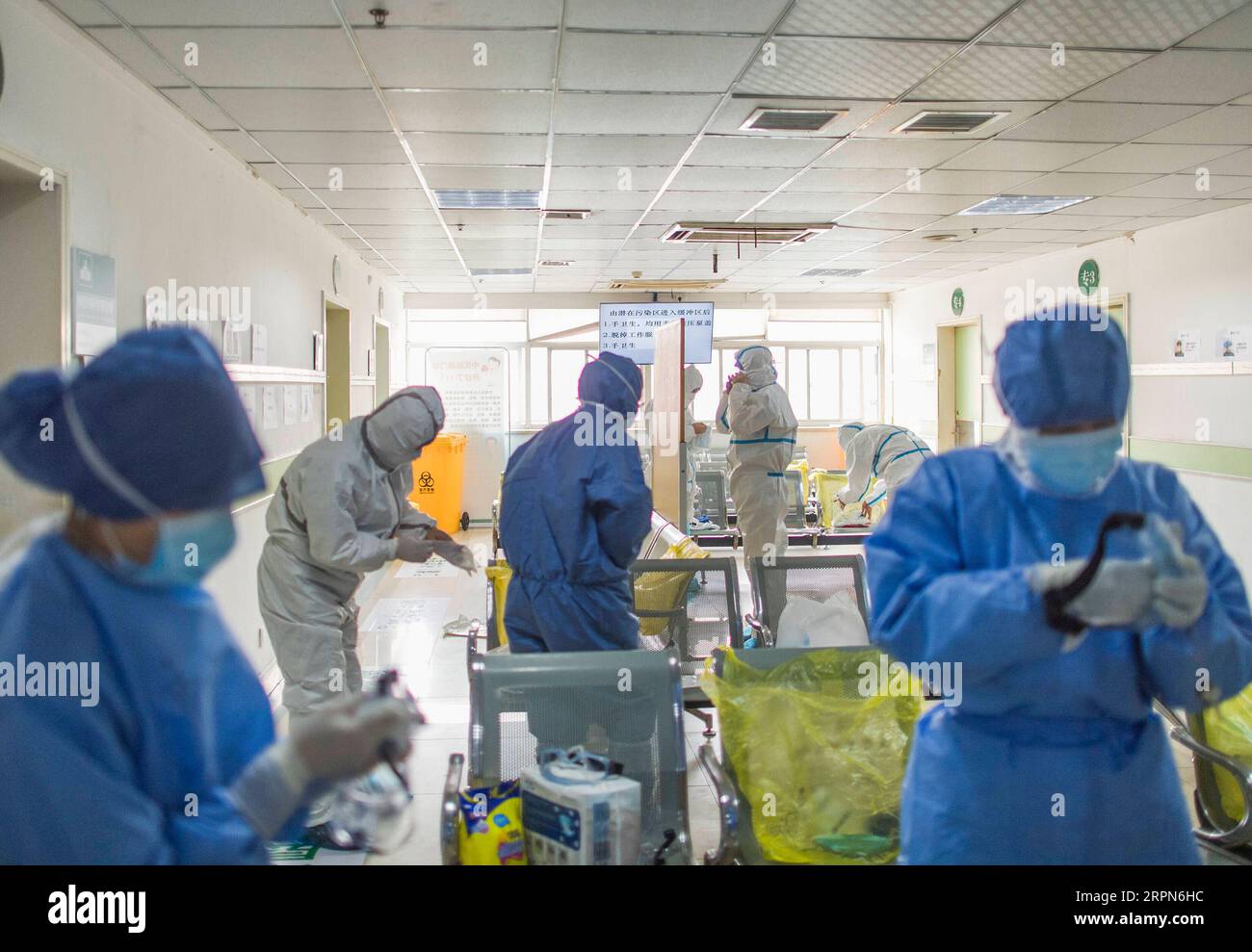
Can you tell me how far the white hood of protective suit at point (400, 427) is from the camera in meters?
2.41

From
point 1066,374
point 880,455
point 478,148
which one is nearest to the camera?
point 1066,374

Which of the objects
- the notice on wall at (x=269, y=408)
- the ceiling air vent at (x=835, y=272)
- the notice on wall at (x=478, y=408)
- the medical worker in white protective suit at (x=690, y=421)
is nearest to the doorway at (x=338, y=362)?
the notice on wall at (x=269, y=408)

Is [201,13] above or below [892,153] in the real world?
below

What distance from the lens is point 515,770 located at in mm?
1819

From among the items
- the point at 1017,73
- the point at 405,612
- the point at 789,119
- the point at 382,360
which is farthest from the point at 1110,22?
the point at 382,360

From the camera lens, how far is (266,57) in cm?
289

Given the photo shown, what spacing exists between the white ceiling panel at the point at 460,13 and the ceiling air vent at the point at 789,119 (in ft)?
3.80

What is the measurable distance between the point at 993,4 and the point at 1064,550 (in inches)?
78.9

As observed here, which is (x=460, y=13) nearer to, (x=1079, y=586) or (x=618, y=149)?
(x=618, y=149)

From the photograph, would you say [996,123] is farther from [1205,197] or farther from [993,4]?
[1205,197]

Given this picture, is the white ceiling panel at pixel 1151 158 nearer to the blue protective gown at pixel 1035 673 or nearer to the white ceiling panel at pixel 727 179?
the white ceiling panel at pixel 727 179

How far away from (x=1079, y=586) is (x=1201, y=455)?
5048 mm
